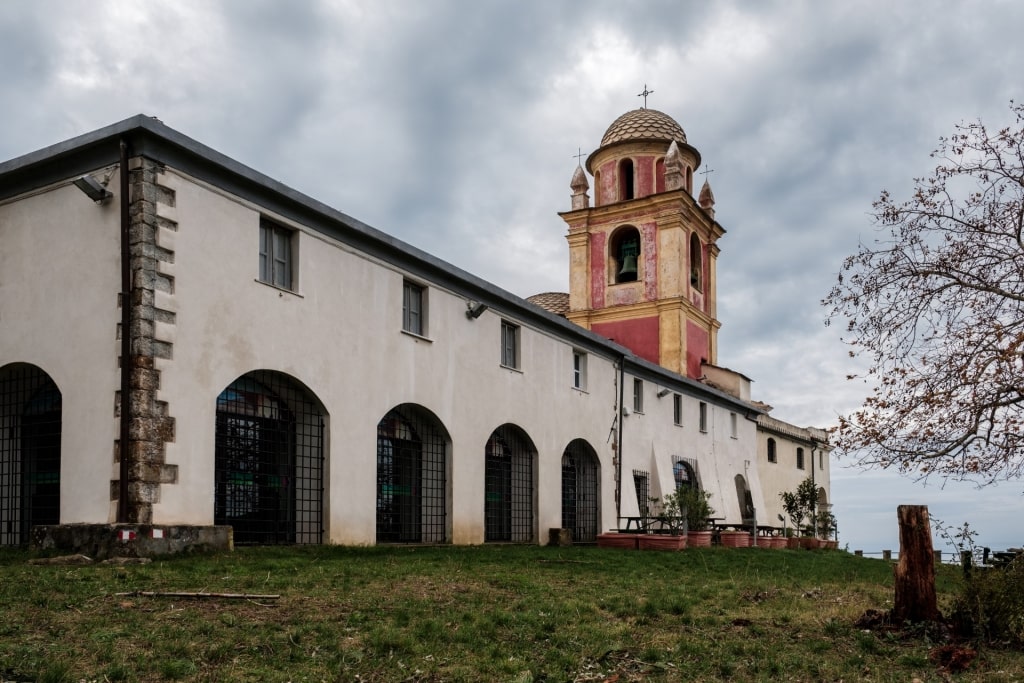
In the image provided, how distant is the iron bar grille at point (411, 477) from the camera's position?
18062mm

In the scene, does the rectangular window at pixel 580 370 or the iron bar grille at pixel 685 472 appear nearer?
the rectangular window at pixel 580 370

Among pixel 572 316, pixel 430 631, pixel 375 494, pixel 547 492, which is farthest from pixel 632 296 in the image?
pixel 430 631

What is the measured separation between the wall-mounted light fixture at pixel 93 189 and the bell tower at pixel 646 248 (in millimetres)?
25778

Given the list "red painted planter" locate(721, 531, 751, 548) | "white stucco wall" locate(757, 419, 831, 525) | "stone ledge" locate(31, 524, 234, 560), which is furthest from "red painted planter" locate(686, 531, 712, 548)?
"white stucco wall" locate(757, 419, 831, 525)

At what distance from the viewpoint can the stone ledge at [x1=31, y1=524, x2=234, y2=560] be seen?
38.8ft

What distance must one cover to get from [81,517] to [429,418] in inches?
300

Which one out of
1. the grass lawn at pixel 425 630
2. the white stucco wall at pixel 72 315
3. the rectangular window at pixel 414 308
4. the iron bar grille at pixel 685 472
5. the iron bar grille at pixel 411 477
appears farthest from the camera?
the iron bar grille at pixel 685 472

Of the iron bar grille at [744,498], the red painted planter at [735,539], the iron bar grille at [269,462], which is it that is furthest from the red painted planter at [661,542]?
the iron bar grille at [744,498]

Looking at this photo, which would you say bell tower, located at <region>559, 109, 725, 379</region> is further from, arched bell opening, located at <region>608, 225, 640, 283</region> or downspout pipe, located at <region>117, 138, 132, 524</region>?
downspout pipe, located at <region>117, 138, 132, 524</region>

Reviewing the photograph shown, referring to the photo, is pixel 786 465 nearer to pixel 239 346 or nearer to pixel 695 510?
pixel 695 510

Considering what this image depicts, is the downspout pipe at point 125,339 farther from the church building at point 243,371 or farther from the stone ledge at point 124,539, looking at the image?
the stone ledge at point 124,539

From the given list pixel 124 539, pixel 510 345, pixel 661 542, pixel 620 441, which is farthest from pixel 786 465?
pixel 124 539

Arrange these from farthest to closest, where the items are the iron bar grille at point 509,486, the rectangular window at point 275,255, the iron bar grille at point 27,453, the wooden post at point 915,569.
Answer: the iron bar grille at point 509,486 → the rectangular window at point 275,255 → the iron bar grille at point 27,453 → the wooden post at point 915,569

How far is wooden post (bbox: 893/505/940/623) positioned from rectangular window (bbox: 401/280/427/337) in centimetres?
1160
